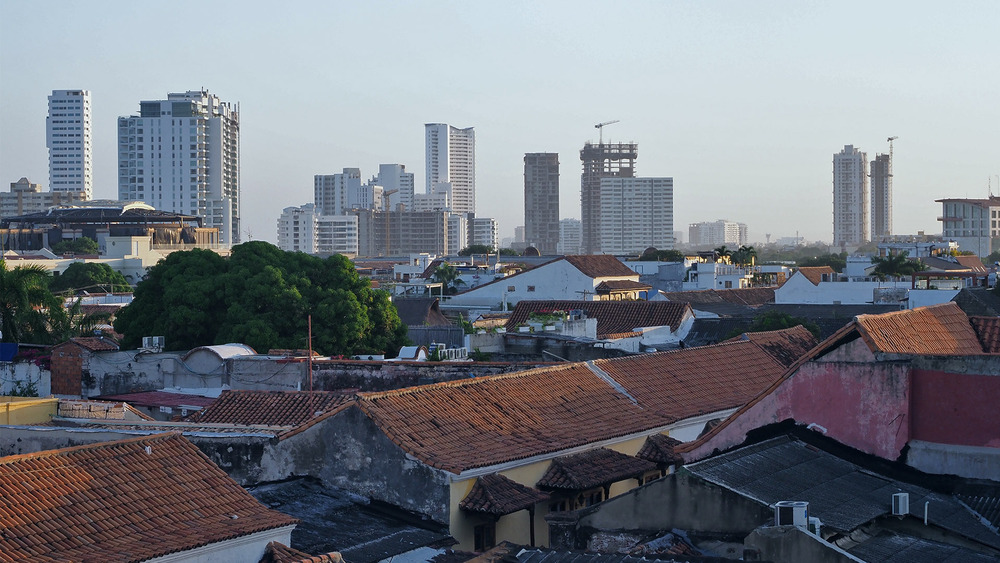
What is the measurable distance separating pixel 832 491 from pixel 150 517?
7.36m

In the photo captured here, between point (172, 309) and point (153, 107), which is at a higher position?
point (153, 107)

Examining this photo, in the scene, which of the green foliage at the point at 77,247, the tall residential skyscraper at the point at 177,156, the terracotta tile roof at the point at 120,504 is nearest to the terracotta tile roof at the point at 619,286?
the terracotta tile roof at the point at 120,504

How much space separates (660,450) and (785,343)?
33.6 feet

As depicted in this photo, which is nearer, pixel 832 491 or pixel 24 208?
pixel 832 491

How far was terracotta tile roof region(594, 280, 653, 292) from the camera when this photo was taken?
6075 cm

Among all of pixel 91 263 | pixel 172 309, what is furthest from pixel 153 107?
pixel 172 309

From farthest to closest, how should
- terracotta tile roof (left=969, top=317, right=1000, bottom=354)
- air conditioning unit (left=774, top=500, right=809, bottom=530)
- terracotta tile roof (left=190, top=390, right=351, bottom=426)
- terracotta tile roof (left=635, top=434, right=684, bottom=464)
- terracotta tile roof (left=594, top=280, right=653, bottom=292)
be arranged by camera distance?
terracotta tile roof (left=594, top=280, right=653, bottom=292) < terracotta tile roof (left=190, top=390, right=351, bottom=426) < terracotta tile roof (left=635, top=434, right=684, bottom=464) < terracotta tile roof (left=969, top=317, right=1000, bottom=354) < air conditioning unit (left=774, top=500, right=809, bottom=530)

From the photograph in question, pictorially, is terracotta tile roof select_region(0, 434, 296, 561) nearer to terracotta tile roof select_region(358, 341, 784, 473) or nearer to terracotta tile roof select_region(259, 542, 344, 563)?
terracotta tile roof select_region(259, 542, 344, 563)

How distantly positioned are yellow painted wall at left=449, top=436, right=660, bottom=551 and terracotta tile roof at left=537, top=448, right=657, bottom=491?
209mm

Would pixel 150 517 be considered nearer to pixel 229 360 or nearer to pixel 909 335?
pixel 909 335

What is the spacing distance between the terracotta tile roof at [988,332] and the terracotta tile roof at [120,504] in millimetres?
10800

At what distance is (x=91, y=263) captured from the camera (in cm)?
8456

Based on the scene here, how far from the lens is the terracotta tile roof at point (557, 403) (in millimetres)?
17641

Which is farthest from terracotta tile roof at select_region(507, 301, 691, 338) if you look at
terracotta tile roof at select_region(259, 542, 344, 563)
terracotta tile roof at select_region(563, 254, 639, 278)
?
terracotta tile roof at select_region(259, 542, 344, 563)
